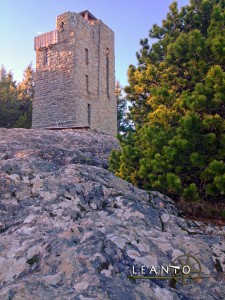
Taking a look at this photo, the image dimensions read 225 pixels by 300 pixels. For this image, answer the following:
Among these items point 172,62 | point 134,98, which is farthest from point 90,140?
point 172,62

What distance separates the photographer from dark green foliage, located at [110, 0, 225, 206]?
4.68 m

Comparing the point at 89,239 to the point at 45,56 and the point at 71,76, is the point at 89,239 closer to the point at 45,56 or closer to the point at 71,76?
the point at 71,76

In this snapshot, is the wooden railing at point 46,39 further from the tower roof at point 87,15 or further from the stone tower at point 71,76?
the tower roof at point 87,15

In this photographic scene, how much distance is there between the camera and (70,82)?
62.2 ft

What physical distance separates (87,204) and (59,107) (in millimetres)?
15885

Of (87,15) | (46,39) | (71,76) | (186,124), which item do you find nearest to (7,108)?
(46,39)

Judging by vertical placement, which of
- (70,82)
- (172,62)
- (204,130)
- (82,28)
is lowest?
(204,130)

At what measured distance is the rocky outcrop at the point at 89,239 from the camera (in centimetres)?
222

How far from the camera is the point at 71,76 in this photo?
62.2ft

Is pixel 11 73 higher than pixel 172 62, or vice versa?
pixel 11 73

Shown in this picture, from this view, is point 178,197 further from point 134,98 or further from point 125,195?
point 134,98

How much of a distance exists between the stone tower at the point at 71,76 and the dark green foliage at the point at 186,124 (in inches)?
480

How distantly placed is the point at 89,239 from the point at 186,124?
2.60 metres

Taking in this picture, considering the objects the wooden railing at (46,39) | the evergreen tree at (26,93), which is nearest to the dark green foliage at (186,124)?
the wooden railing at (46,39)
